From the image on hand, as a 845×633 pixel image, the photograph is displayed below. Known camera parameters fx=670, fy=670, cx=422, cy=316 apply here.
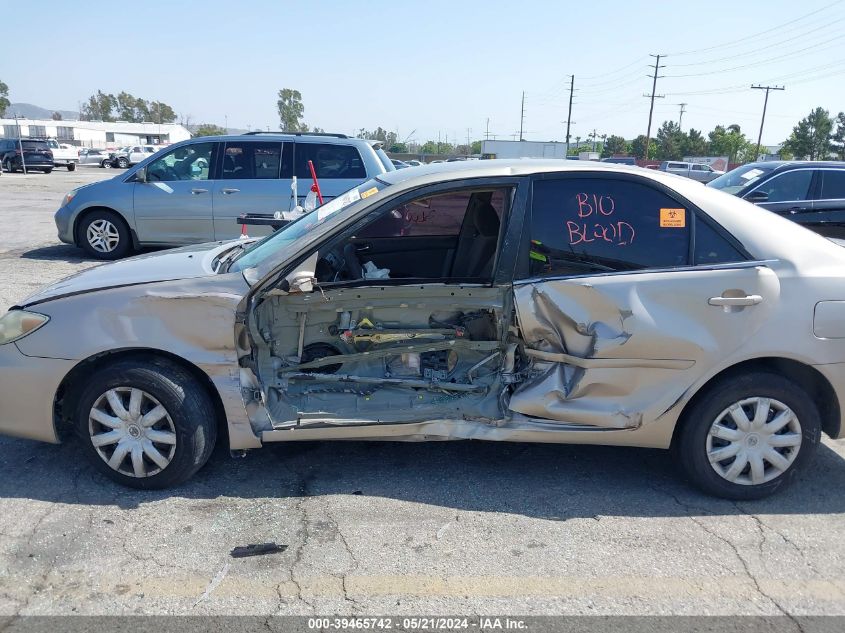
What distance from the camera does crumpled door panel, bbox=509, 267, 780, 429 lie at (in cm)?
343

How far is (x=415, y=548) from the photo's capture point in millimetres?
3121

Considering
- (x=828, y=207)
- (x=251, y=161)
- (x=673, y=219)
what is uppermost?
(x=251, y=161)

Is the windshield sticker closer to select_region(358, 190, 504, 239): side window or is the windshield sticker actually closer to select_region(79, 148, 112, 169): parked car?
select_region(358, 190, 504, 239): side window

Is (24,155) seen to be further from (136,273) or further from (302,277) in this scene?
(302,277)

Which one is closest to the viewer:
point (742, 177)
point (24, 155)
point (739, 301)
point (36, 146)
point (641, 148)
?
point (739, 301)

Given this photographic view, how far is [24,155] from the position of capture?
32.9 meters

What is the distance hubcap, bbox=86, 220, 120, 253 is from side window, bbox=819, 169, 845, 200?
32.3 ft

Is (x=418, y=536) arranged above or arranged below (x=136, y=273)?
below

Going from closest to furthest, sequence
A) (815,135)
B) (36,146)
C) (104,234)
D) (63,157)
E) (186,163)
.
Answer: (186,163) < (104,234) < (36,146) < (63,157) < (815,135)

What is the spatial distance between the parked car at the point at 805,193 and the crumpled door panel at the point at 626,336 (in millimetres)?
6631

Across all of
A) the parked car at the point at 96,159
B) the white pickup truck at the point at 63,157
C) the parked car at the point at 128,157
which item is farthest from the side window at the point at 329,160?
the parked car at the point at 96,159

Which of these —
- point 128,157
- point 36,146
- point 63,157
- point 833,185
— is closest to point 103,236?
point 833,185

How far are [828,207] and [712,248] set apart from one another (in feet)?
22.4

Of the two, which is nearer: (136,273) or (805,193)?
(136,273)
